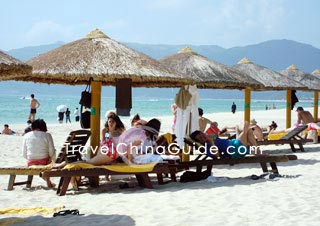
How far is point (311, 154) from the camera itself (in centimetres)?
995

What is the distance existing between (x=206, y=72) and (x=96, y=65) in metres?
2.94

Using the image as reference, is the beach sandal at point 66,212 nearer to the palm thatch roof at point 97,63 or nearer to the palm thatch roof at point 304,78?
the palm thatch roof at point 97,63

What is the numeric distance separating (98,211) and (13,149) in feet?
23.9

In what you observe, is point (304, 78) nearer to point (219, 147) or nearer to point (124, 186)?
point (219, 147)

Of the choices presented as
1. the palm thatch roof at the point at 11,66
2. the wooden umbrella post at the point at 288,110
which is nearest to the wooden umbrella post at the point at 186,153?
the palm thatch roof at the point at 11,66

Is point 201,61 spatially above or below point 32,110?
above

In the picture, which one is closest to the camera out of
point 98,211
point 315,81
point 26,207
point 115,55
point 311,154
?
point 98,211

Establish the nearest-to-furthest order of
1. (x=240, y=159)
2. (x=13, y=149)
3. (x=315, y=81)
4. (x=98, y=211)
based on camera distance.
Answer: (x=98, y=211)
(x=240, y=159)
(x=13, y=149)
(x=315, y=81)

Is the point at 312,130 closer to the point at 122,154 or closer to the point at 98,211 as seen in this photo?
the point at 122,154

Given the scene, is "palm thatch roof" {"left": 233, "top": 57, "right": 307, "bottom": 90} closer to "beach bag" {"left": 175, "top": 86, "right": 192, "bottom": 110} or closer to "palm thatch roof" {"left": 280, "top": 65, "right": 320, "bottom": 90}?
"palm thatch roof" {"left": 280, "top": 65, "right": 320, "bottom": 90}

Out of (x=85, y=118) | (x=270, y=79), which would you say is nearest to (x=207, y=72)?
(x=85, y=118)

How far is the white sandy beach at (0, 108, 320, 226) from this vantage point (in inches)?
184

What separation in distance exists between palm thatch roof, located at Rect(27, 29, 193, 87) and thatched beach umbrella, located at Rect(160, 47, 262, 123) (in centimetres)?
149

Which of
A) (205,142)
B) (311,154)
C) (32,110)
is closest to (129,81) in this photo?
(205,142)
